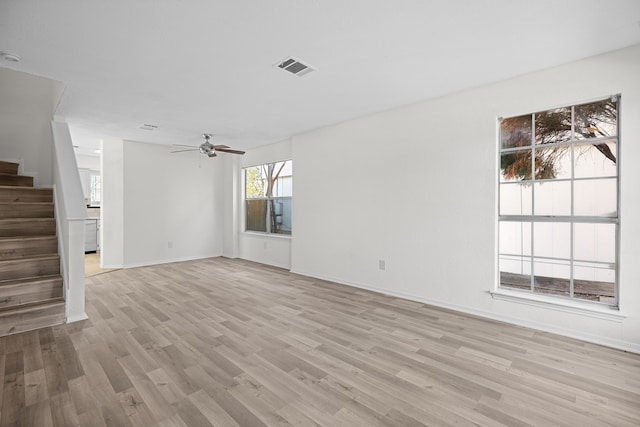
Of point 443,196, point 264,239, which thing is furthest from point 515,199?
point 264,239

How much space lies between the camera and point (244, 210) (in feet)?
23.3

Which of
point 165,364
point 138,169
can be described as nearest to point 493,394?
point 165,364

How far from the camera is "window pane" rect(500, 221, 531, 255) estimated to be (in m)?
3.33

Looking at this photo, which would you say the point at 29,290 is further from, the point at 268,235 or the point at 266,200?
the point at 266,200

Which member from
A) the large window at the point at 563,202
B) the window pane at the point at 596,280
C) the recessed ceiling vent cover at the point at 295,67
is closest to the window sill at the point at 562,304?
the large window at the point at 563,202

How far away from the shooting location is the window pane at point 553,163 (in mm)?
3169

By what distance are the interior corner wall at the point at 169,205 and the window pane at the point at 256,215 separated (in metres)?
0.87

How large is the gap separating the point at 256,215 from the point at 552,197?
5.46m

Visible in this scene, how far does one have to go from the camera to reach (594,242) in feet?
9.62

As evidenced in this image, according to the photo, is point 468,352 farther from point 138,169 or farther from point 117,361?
point 138,169

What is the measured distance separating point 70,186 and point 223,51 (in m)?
2.42

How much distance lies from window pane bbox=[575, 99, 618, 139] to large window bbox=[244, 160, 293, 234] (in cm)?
436

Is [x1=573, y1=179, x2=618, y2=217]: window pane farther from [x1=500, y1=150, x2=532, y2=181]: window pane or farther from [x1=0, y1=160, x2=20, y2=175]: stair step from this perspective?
[x1=0, y1=160, x2=20, y2=175]: stair step

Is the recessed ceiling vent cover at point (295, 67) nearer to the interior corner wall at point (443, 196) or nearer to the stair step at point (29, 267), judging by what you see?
the interior corner wall at point (443, 196)
